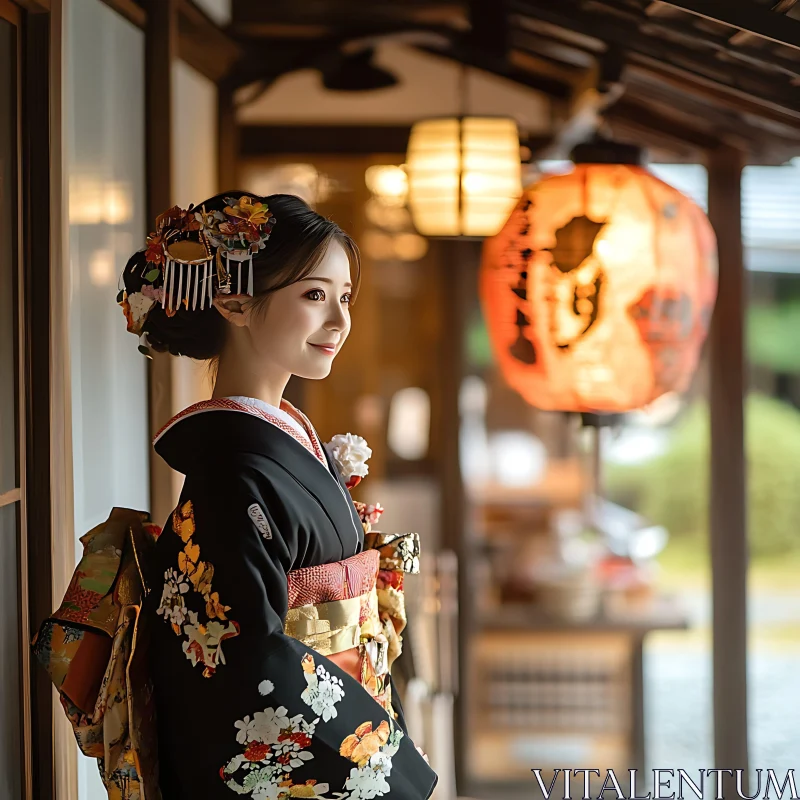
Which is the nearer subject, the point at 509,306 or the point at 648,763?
the point at 509,306

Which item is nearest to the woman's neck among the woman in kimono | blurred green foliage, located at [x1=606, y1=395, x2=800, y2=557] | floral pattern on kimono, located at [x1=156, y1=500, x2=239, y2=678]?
the woman in kimono

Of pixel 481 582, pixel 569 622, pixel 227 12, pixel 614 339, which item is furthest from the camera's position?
pixel 481 582

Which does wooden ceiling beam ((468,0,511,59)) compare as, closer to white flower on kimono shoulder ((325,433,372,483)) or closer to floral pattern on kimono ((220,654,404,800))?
white flower on kimono shoulder ((325,433,372,483))

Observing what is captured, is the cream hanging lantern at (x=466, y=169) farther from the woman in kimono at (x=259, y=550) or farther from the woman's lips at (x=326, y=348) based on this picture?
the woman's lips at (x=326, y=348)

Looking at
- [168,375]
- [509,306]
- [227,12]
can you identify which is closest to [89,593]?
[168,375]

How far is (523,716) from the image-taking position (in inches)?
149

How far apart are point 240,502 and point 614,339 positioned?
1.09 metres

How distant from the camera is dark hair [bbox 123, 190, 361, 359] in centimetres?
143

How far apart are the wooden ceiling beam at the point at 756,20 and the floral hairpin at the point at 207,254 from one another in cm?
91

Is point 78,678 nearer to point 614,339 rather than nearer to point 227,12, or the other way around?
point 614,339

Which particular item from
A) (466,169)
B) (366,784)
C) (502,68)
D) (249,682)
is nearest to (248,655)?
(249,682)

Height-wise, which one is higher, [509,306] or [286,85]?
[286,85]

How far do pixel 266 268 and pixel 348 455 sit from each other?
0.41 meters

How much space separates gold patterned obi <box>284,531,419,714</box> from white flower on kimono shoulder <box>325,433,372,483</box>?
0.40 feet
